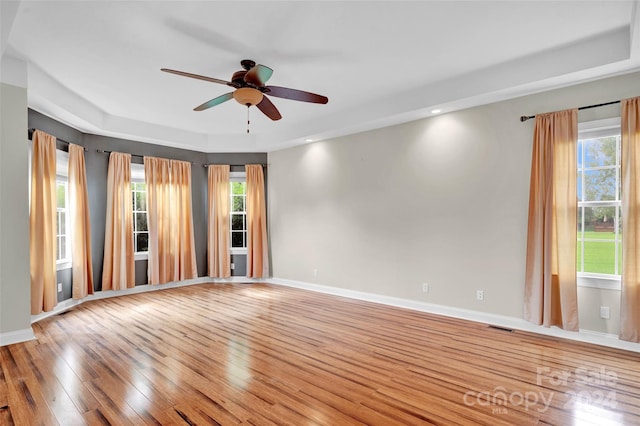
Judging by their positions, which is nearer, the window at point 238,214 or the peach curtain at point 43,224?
the peach curtain at point 43,224

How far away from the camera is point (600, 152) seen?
3.66 meters

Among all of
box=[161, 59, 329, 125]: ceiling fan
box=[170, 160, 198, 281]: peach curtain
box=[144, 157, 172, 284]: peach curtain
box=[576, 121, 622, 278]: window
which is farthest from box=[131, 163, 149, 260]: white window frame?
box=[576, 121, 622, 278]: window

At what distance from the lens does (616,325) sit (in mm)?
3449

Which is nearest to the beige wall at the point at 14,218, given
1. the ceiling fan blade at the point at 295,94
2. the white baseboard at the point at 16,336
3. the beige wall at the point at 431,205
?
the white baseboard at the point at 16,336

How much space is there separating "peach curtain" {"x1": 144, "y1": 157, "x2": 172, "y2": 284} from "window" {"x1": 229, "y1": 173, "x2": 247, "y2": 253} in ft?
4.23

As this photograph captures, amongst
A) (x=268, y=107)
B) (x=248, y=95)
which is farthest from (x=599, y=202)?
(x=248, y=95)

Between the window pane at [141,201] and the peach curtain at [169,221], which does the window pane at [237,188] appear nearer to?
the peach curtain at [169,221]

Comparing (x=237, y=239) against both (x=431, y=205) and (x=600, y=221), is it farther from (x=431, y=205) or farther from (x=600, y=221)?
(x=600, y=221)

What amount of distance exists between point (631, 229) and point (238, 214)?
247 inches

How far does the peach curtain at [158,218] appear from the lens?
632 cm

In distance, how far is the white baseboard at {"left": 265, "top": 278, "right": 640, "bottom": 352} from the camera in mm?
3467

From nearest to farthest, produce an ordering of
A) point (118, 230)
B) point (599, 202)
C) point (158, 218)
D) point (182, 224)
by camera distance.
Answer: point (599, 202) < point (118, 230) < point (158, 218) < point (182, 224)

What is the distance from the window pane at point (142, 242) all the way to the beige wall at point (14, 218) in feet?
8.73

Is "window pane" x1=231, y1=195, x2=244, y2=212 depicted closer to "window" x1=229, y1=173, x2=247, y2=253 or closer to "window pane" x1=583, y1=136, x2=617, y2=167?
"window" x1=229, y1=173, x2=247, y2=253
